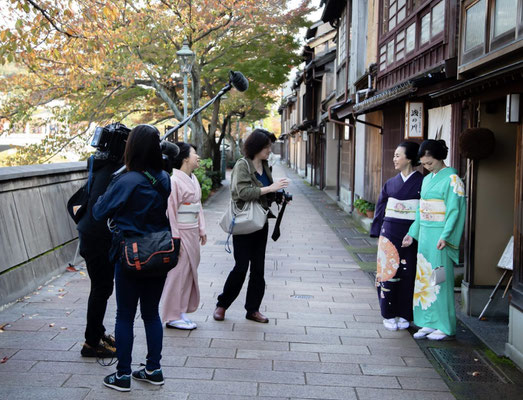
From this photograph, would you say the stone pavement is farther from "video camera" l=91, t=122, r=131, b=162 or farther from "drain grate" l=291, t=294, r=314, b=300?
"video camera" l=91, t=122, r=131, b=162

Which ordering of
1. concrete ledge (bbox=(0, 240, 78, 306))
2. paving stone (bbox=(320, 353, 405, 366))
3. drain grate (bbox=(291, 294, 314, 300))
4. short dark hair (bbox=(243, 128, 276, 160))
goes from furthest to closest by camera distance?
drain grate (bbox=(291, 294, 314, 300)), concrete ledge (bbox=(0, 240, 78, 306)), short dark hair (bbox=(243, 128, 276, 160)), paving stone (bbox=(320, 353, 405, 366))

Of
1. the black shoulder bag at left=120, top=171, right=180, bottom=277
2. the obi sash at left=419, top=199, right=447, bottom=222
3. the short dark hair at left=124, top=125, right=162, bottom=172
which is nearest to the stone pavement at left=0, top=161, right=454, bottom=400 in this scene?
the black shoulder bag at left=120, top=171, right=180, bottom=277

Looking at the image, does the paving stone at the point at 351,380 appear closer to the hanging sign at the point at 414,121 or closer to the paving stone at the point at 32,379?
the paving stone at the point at 32,379

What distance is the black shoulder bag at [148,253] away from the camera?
399cm

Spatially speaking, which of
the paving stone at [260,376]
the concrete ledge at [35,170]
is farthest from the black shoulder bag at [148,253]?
the concrete ledge at [35,170]

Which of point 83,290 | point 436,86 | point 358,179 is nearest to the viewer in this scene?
point 83,290

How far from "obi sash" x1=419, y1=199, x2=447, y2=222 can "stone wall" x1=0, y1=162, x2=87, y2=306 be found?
15.6 ft

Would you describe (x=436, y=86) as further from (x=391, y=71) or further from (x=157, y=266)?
(x=157, y=266)

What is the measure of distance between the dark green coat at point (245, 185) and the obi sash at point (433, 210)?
5.34 ft

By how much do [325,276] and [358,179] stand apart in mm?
8082

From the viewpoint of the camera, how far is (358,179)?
1667cm

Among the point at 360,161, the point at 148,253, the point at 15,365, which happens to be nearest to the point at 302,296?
the point at 15,365

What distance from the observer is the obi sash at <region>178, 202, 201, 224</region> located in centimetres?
581

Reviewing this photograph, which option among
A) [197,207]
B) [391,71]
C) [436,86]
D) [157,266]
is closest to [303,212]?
[391,71]
